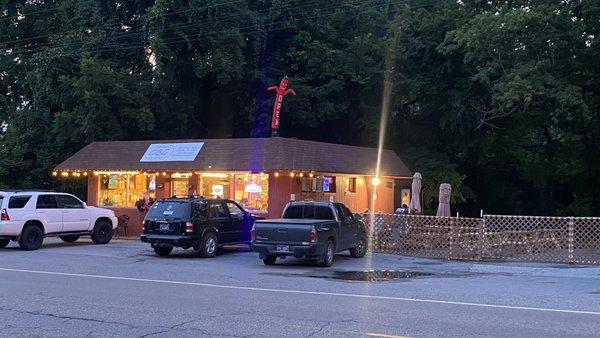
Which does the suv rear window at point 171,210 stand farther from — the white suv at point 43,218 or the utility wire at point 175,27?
the utility wire at point 175,27

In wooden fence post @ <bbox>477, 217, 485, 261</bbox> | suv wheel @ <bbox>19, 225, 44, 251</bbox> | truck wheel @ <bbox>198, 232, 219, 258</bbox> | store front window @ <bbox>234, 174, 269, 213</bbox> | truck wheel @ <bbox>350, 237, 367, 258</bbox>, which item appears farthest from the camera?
store front window @ <bbox>234, 174, 269, 213</bbox>

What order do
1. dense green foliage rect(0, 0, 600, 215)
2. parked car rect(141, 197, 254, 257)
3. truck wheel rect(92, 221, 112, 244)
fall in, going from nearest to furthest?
parked car rect(141, 197, 254, 257)
truck wheel rect(92, 221, 112, 244)
dense green foliage rect(0, 0, 600, 215)

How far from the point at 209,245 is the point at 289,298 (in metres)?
8.86

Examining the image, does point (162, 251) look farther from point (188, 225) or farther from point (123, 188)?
point (123, 188)

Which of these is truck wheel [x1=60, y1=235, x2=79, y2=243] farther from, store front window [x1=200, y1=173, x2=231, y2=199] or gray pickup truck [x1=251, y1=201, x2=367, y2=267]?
gray pickup truck [x1=251, y1=201, x2=367, y2=267]

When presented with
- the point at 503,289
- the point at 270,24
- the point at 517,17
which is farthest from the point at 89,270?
the point at 270,24

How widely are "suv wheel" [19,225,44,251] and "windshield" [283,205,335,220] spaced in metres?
8.37

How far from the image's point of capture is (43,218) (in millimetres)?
22078

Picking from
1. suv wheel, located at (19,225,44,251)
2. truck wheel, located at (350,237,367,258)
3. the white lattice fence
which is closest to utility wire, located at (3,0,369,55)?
suv wheel, located at (19,225,44,251)

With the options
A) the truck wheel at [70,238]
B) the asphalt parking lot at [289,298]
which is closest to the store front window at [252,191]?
the truck wheel at [70,238]

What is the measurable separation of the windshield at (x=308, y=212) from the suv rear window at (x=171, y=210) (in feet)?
9.70

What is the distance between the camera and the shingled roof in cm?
2523

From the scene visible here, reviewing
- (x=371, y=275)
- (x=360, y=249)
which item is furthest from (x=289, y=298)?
(x=360, y=249)

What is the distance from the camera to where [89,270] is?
16.3 meters
